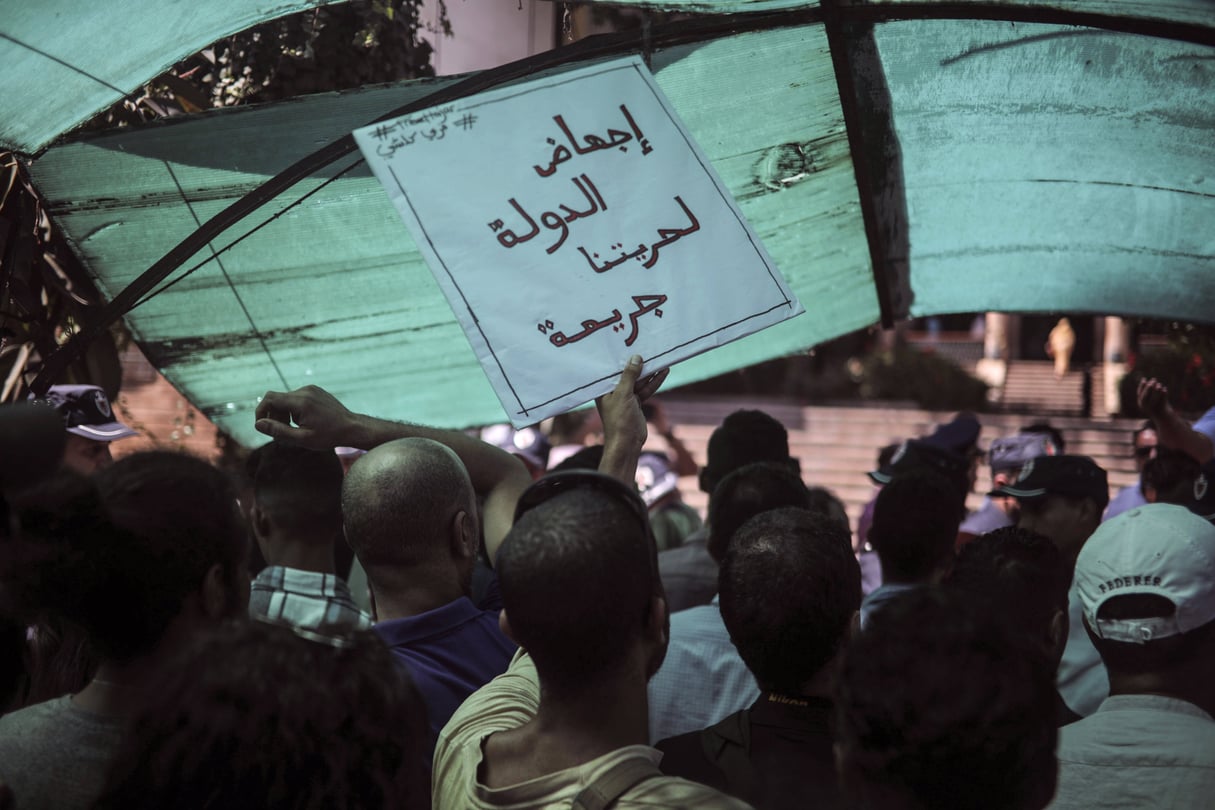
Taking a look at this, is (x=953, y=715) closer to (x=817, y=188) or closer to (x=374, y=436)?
(x=374, y=436)

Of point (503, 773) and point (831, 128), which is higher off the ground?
point (831, 128)

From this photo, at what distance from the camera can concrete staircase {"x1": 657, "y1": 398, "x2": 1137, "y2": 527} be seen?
15977 millimetres

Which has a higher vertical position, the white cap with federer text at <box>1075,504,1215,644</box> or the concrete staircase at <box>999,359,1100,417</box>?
the white cap with federer text at <box>1075,504,1215,644</box>

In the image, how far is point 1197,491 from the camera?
443 centimetres

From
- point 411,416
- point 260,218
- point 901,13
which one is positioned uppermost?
point 901,13

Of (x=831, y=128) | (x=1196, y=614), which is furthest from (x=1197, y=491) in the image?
(x=1196, y=614)

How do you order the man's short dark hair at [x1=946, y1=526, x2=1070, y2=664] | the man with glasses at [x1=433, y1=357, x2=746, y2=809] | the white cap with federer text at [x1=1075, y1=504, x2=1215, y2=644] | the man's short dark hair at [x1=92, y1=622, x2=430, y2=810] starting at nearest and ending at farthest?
the man's short dark hair at [x1=92, y1=622, x2=430, y2=810] < the man with glasses at [x1=433, y1=357, x2=746, y2=809] < the white cap with federer text at [x1=1075, y1=504, x2=1215, y2=644] < the man's short dark hair at [x1=946, y1=526, x2=1070, y2=664]

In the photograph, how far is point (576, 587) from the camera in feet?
5.51

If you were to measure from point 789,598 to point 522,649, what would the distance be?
1.80 feet

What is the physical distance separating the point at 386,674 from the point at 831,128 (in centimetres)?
263

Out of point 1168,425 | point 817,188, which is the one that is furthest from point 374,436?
point 1168,425

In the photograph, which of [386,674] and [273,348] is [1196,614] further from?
[273,348]

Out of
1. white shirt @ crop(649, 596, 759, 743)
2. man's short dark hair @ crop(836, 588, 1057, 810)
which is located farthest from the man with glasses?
white shirt @ crop(649, 596, 759, 743)

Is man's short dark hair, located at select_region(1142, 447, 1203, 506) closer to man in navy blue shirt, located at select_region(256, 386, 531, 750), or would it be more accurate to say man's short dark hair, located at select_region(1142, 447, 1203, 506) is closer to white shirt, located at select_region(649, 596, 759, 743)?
white shirt, located at select_region(649, 596, 759, 743)
